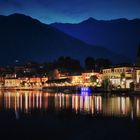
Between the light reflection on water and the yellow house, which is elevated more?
the yellow house

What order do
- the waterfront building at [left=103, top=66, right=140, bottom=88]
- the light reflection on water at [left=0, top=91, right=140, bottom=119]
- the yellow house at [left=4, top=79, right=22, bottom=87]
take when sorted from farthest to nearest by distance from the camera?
the yellow house at [left=4, top=79, right=22, bottom=87]
the waterfront building at [left=103, top=66, right=140, bottom=88]
the light reflection on water at [left=0, top=91, right=140, bottom=119]

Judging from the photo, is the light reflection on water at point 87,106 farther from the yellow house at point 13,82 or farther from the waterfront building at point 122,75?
the yellow house at point 13,82

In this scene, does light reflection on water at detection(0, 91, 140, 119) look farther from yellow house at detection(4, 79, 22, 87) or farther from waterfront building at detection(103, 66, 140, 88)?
yellow house at detection(4, 79, 22, 87)

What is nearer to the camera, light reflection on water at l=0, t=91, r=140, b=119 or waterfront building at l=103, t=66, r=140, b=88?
light reflection on water at l=0, t=91, r=140, b=119

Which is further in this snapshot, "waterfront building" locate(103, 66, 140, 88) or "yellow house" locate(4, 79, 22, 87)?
"yellow house" locate(4, 79, 22, 87)

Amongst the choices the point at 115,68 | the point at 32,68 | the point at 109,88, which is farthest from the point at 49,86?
the point at 32,68

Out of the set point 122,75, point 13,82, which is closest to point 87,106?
point 122,75

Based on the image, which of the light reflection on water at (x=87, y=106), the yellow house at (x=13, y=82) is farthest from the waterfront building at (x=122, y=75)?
the yellow house at (x=13, y=82)

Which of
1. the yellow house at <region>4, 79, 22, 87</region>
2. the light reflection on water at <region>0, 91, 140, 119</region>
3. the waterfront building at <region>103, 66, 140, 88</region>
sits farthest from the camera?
the yellow house at <region>4, 79, 22, 87</region>

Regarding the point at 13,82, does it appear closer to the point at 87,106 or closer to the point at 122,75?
the point at 122,75

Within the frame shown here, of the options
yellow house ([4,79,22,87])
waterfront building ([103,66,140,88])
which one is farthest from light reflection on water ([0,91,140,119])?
yellow house ([4,79,22,87])

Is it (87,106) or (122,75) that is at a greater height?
(122,75)

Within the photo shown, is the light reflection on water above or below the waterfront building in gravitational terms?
below

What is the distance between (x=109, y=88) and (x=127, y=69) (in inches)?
437
